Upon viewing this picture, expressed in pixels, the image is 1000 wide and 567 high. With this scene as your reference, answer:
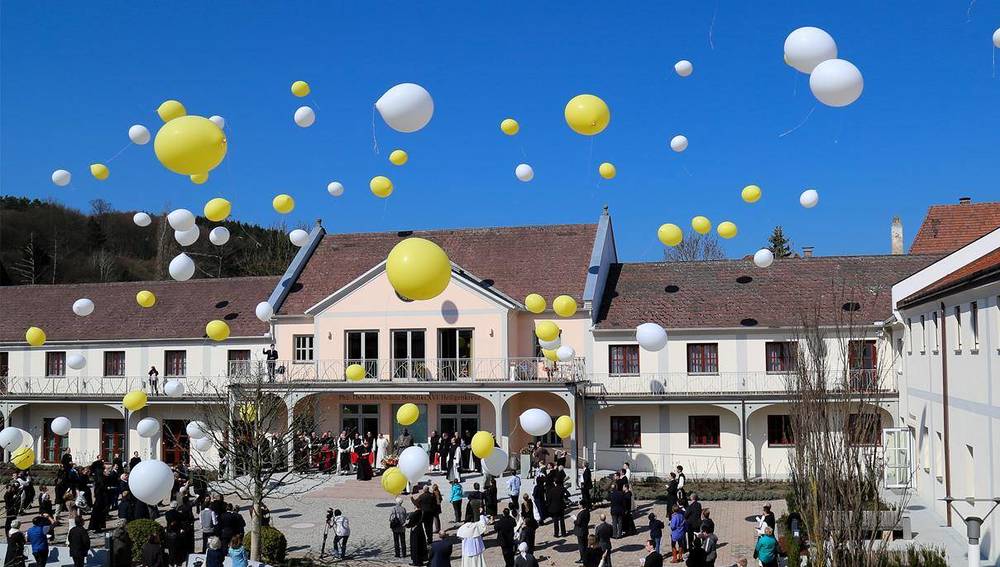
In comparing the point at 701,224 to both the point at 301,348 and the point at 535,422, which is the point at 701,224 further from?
the point at 301,348

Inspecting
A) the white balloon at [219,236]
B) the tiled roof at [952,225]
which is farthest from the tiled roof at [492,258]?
the tiled roof at [952,225]

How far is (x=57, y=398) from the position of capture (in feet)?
107

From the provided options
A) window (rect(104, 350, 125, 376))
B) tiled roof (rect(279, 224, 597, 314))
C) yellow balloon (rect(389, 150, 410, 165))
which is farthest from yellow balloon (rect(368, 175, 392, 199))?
window (rect(104, 350, 125, 376))

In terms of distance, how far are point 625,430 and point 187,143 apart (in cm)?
2062

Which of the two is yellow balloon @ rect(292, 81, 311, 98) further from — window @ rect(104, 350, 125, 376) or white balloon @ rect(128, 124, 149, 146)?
window @ rect(104, 350, 125, 376)

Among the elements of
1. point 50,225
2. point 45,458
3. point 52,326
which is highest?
point 50,225

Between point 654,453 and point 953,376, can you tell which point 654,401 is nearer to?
point 654,453

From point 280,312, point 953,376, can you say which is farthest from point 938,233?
point 280,312

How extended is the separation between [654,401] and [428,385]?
699 centimetres

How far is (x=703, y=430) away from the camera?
29.0m

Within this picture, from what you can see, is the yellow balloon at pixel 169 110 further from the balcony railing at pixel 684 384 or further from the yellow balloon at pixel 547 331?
the balcony railing at pixel 684 384

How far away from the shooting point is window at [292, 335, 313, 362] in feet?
105

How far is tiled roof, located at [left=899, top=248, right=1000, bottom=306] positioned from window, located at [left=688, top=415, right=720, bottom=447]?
9.03m

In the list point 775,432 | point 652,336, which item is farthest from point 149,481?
point 775,432
